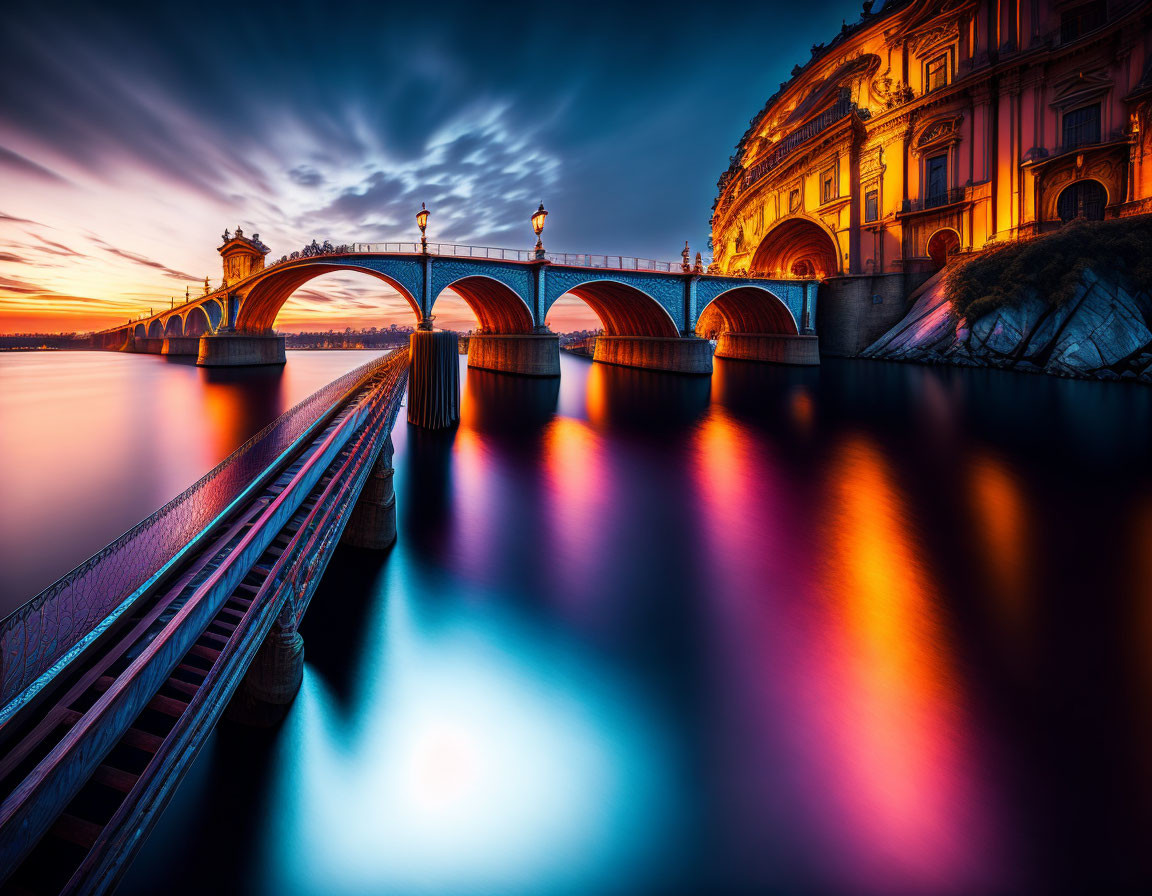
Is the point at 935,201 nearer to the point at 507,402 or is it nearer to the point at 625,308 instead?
the point at 625,308

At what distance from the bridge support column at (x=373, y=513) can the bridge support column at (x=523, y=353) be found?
861 inches

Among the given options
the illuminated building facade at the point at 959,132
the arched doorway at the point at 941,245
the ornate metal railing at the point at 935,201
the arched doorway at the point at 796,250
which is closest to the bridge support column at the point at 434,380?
the illuminated building facade at the point at 959,132

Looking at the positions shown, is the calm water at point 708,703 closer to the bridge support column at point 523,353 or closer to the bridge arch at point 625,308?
the bridge support column at point 523,353

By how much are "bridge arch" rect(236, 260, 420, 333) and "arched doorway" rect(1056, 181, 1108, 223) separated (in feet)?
119

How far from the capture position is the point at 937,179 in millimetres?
34500

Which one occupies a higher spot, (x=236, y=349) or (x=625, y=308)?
Answer: (x=625, y=308)

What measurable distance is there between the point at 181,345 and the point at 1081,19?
74944 millimetres

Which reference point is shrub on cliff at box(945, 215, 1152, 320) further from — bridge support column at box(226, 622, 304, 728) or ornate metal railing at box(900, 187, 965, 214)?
bridge support column at box(226, 622, 304, 728)

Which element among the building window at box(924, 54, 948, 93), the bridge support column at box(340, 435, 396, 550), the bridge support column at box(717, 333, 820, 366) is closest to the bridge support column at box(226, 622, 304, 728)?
the bridge support column at box(340, 435, 396, 550)

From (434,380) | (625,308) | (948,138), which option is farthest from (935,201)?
(434,380)

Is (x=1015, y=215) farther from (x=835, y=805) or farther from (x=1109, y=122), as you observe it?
(x=835, y=805)

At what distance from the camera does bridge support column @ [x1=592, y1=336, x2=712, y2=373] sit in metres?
33.3

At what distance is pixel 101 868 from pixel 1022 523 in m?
11.9

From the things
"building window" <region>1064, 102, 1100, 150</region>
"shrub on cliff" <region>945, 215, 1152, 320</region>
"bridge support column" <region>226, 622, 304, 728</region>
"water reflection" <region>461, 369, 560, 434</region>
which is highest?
"building window" <region>1064, 102, 1100, 150</region>
